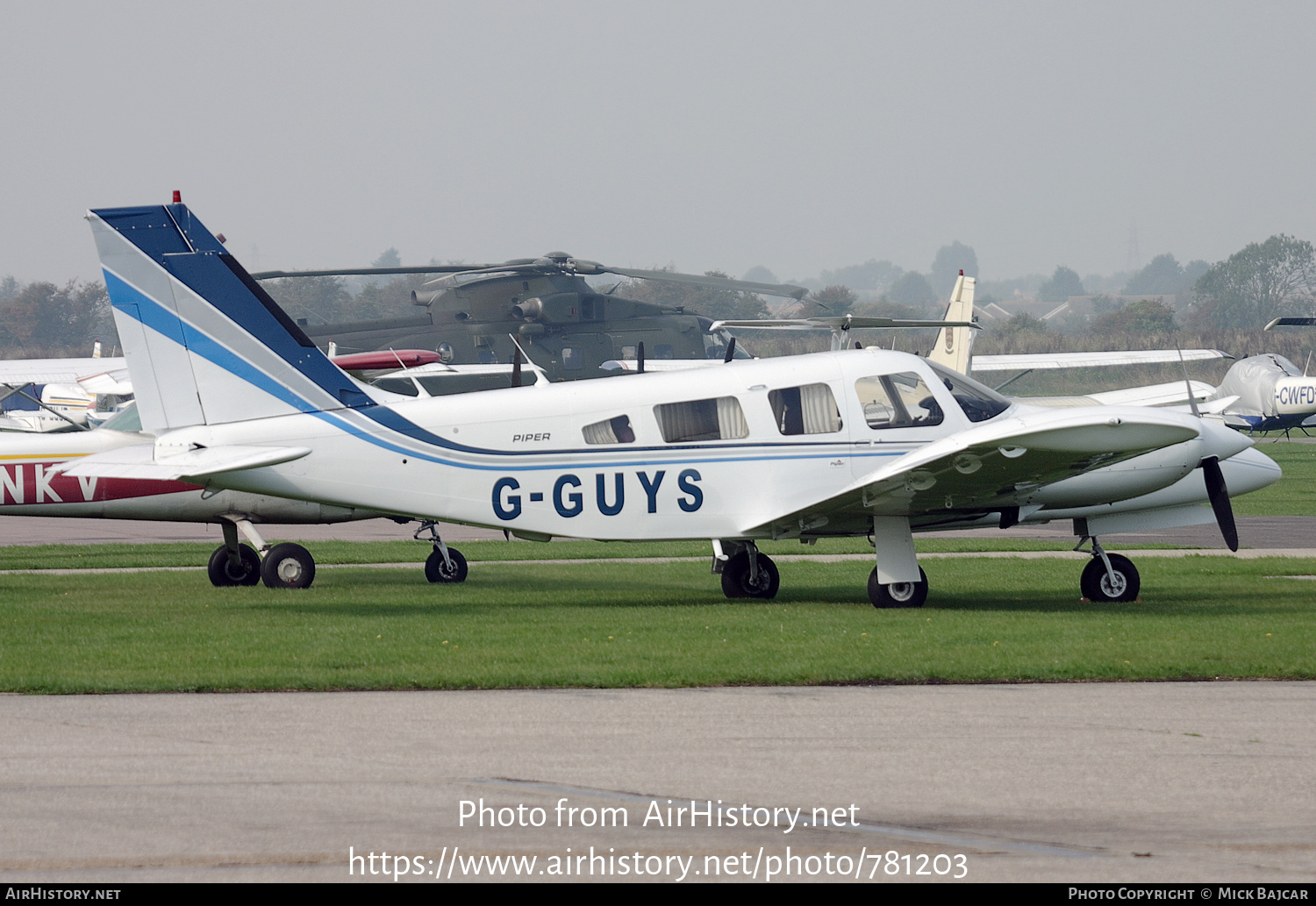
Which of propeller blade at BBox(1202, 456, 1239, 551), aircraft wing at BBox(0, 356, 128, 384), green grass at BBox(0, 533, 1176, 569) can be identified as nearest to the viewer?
propeller blade at BBox(1202, 456, 1239, 551)

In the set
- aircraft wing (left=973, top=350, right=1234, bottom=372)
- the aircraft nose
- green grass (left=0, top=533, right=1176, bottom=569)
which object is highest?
the aircraft nose

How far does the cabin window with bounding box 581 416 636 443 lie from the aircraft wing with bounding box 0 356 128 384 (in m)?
21.9

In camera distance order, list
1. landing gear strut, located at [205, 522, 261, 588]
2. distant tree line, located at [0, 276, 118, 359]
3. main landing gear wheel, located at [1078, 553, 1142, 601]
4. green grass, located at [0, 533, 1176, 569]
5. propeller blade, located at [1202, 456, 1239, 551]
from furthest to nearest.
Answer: distant tree line, located at [0, 276, 118, 359], green grass, located at [0, 533, 1176, 569], landing gear strut, located at [205, 522, 261, 588], main landing gear wheel, located at [1078, 553, 1142, 601], propeller blade, located at [1202, 456, 1239, 551]

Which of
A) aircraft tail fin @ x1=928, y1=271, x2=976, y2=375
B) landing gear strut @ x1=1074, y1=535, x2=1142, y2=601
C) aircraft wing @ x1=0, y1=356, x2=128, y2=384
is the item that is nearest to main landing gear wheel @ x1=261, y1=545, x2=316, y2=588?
landing gear strut @ x1=1074, y1=535, x2=1142, y2=601

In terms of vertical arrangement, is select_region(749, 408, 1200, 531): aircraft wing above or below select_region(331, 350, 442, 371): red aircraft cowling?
below

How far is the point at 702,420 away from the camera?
14.4m

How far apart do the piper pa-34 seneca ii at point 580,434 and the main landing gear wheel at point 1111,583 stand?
0.8 inches

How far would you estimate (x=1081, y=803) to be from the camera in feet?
21.4

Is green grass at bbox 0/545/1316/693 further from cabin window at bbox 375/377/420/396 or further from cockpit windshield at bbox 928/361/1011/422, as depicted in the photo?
cabin window at bbox 375/377/420/396

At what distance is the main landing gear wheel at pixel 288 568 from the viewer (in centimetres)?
1630

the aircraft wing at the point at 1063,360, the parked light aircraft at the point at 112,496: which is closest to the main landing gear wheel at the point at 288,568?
the parked light aircraft at the point at 112,496

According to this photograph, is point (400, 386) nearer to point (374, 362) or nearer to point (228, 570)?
point (374, 362)

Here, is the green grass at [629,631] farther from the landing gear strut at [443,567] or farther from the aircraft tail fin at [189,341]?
the aircraft tail fin at [189,341]

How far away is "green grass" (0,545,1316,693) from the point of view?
10117 millimetres
